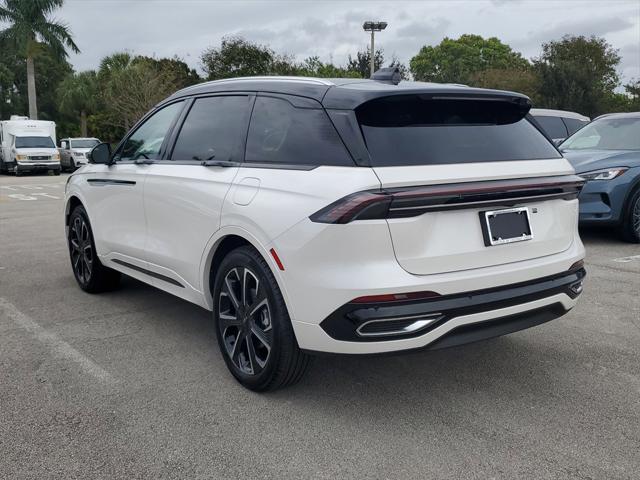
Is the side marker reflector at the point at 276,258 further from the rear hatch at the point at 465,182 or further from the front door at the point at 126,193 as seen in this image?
the front door at the point at 126,193

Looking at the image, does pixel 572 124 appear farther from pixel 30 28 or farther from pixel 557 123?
pixel 30 28

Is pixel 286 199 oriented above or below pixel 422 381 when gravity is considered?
above

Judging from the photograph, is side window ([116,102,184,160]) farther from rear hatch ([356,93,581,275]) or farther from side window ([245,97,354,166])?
rear hatch ([356,93,581,275])

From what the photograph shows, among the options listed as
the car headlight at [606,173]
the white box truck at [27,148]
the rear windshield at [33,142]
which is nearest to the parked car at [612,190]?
the car headlight at [606,173]

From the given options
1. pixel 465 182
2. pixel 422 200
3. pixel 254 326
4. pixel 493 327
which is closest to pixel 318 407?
pixel 254 326

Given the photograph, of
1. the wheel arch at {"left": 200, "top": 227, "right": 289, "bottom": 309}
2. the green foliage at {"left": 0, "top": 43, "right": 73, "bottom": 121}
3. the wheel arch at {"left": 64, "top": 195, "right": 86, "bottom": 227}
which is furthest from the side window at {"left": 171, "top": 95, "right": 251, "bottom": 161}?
the green foliage at {"left": 0, "top": 43, "right": 73, "bottom": 121}

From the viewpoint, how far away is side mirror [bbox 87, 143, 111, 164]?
5.25 meters

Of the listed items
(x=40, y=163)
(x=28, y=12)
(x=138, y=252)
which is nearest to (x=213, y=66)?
(x=28, y=12)

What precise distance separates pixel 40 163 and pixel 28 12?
13.6 metres

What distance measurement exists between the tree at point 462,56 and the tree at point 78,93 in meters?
41.7

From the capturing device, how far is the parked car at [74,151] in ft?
97.2

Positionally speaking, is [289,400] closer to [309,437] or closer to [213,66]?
[309,437]

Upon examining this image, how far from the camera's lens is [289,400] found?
136 inches

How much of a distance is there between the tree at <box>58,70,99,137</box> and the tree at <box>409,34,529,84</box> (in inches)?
1643
